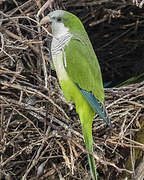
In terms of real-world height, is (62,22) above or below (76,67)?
above

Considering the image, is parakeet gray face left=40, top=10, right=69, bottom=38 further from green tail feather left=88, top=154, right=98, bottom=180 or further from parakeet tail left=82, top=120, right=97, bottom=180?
green tail feather left=88, top=154, right=98, bottom=180

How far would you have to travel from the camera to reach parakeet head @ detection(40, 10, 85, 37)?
7.57ft

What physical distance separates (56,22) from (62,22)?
34 mm

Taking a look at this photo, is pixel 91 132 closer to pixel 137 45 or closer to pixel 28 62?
pixel 28 62

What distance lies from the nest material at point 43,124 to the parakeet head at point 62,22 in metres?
0.09

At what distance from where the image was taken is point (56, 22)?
2.34 m

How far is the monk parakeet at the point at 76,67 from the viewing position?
7.41 ft

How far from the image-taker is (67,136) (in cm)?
211

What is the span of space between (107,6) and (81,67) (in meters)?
0.64

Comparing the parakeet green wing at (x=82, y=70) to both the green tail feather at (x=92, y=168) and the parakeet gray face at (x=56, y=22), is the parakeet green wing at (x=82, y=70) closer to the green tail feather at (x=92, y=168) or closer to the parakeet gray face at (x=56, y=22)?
the parakeet gray face at (x=56, y=22)

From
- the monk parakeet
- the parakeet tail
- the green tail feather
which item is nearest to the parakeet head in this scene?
the monk parakeet

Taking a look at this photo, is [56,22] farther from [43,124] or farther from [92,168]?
[92,168]

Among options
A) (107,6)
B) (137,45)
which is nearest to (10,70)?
(107,6)

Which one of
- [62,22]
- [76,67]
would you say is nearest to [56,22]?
[62,22]
